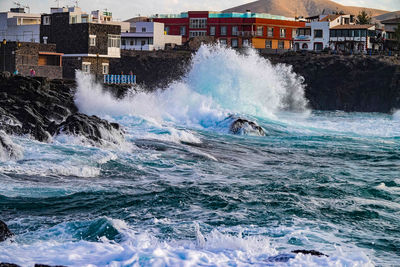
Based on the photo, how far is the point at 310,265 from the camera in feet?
26.2

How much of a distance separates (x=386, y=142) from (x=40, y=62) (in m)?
25.8

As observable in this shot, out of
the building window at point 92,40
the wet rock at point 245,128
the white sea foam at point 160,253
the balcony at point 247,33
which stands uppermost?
the balcony at point 247,33

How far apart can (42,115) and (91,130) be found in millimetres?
5029

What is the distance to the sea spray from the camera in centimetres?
3078

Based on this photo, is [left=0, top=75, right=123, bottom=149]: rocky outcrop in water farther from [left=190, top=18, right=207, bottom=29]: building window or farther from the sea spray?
[left=190, top=18, right=207, bottom=29]: building window

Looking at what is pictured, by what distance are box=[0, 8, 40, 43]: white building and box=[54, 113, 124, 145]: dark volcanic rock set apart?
3308 cm

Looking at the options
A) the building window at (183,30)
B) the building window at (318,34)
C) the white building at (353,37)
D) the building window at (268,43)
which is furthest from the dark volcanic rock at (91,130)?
the building window at (318,34)

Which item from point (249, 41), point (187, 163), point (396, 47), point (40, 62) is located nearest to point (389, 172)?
point (187, 163)

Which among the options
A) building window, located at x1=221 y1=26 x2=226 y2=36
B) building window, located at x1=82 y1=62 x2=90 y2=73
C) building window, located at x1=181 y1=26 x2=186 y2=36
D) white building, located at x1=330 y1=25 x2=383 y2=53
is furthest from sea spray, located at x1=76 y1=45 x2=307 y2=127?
building window, located at x1=181 y1=26 x2=186 y2=36

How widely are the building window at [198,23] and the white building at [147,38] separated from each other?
349cm

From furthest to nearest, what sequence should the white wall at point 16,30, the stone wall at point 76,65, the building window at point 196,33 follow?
the building window at point 196,33 < the white wall at point 16,30 < the stone wall at point 76,65

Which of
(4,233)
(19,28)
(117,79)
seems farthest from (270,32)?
(4,233)

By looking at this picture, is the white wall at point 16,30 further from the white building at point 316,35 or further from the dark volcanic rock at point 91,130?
the white building at point 316,35

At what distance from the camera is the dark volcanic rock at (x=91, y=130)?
19156 mm
